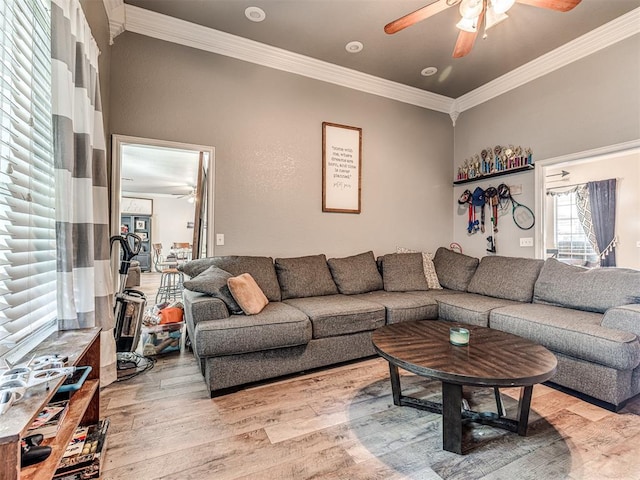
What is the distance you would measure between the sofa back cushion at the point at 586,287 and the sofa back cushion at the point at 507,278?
10 centimetres

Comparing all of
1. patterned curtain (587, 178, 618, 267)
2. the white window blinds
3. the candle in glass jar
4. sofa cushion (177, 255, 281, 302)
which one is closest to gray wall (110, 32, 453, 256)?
sofa cushion (177, 255, 281, 302)

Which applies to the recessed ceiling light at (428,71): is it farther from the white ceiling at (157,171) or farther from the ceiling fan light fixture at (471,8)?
the white ceiling at (157,171)

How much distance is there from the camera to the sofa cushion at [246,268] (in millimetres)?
2910

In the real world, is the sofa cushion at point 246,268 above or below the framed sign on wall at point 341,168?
below

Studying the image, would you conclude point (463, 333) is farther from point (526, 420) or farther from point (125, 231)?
point (125, 231)

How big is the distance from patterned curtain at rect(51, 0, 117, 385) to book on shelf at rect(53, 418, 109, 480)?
0.56 metres

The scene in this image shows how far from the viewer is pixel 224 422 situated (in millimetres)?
1880

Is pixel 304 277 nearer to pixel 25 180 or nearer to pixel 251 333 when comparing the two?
pixel 251 333

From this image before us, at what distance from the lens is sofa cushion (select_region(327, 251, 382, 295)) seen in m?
3.42

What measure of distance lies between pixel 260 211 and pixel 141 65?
1.73 meters

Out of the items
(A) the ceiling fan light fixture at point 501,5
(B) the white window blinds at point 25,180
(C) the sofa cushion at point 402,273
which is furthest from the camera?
(C) the sofa cushion at point 402,273

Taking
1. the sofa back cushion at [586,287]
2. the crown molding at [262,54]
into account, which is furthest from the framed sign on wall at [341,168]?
the sofa back cushion at [586,287]

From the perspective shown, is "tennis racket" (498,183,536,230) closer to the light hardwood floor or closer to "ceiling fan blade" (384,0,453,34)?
the light hardwood floor

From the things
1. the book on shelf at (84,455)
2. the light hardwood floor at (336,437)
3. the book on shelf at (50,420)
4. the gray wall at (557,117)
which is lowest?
the light hardwood floor at (336,437)
